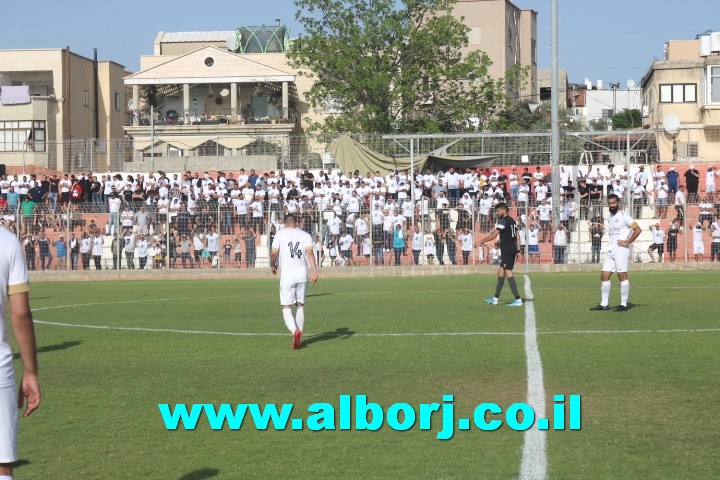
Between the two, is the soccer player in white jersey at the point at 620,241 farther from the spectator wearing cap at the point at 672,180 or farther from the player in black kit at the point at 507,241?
the spectator wearing cap at the point at 672,180

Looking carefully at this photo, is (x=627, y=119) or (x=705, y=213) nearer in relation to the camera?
(x=705, y=213)

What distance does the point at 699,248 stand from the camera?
1307 inches

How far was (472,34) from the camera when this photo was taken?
91.6 meters

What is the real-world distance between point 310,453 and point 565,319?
10080 millimetres

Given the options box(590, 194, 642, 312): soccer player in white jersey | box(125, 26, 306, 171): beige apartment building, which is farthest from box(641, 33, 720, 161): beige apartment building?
box(590, 194, 642, 312): soccer player in white jersey

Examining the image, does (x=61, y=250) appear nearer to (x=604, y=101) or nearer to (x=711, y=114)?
(x=711, y=114)

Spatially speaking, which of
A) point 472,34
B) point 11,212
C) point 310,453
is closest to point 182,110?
point 472,34

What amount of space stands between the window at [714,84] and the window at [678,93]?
71.0 inches

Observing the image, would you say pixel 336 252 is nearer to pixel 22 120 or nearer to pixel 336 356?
pixel 336 356

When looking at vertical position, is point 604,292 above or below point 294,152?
below

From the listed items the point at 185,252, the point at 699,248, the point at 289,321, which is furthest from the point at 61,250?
the point at 289,321

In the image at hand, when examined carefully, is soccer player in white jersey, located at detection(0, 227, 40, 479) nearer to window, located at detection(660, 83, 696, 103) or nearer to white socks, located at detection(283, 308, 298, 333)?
white socks, located at detection(283, 308, 298, 333)

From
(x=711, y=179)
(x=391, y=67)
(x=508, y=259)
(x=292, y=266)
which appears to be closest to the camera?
(x=292, y=266)

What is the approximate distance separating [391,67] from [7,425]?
173 feet
